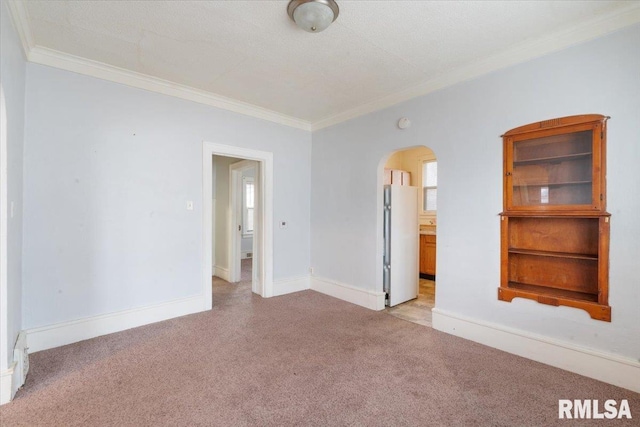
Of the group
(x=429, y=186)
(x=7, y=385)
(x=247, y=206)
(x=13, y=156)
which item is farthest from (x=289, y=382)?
(x=247, y=206)

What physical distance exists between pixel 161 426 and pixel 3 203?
172 centimetres

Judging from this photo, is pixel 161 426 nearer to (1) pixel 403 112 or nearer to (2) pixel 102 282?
(2) pixel 102 282

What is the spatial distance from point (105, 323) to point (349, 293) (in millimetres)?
2842

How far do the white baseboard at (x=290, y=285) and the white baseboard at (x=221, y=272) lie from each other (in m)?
1.37

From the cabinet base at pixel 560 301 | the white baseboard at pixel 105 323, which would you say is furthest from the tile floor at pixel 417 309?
the white baseboard at pixel 105 323

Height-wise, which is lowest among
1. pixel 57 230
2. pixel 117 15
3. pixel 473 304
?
pixel 473 304

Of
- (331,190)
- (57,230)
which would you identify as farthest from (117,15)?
(331,190)

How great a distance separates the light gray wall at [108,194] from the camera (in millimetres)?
2576

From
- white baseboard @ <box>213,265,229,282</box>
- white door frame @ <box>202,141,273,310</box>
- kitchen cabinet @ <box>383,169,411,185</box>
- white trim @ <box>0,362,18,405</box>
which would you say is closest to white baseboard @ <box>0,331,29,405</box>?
white trim @ <box>0,362,18,405</box>

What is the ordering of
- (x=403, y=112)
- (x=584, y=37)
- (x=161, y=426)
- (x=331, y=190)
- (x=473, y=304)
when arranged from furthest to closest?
(x=331, y=190) < (x=403, y=112) < (x=473, y=304) < (x=584, y=37) < (x=161, y=426)

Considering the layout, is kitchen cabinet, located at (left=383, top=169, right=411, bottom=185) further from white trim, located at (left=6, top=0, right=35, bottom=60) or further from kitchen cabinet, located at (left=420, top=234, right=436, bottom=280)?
white trim, located at (left=6, top=0, right=35, bottom=60)

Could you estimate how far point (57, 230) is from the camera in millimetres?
2648

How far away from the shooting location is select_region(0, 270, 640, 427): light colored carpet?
1774 millimetres

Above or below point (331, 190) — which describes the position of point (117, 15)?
above
